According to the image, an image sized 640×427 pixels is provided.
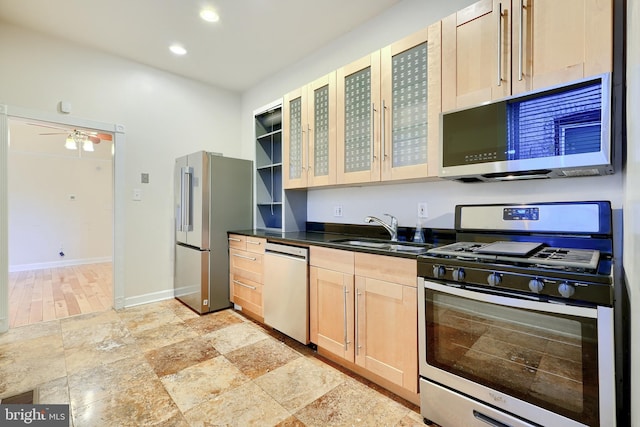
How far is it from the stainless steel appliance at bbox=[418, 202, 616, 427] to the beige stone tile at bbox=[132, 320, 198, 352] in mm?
2051

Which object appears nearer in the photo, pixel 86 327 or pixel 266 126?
pixel 86 327

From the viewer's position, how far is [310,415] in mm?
1602

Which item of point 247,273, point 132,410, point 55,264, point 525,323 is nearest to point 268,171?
point 247,273

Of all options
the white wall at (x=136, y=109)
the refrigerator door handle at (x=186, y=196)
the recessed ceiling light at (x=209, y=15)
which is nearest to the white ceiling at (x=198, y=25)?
the recessed ceiling light at (x=209, y=15)

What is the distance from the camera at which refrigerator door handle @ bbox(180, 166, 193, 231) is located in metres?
3.23

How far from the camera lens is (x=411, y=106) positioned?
1.96 metres

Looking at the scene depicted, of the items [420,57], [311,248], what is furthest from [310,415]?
[420,57]

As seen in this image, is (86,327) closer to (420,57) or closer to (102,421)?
(102,421)

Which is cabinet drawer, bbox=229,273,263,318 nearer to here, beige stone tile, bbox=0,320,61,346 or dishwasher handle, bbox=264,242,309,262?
dishwasher handle, bbox=264,242,309,262

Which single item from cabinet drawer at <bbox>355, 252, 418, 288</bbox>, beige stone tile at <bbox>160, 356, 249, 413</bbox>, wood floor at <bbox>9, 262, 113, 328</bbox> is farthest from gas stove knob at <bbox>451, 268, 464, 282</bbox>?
wood floor at <bbox>9, 262, 113, 328</bbox>

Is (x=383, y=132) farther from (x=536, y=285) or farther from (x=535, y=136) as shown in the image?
(x=536, y=285)

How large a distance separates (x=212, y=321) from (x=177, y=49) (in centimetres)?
285

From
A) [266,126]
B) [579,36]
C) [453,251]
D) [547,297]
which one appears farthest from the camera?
[266,126]

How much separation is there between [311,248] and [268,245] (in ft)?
1.86
